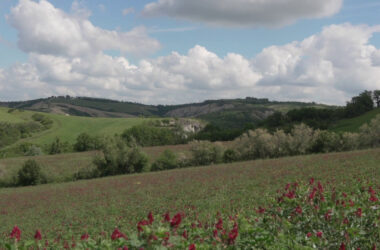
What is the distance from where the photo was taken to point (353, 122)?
343 feet

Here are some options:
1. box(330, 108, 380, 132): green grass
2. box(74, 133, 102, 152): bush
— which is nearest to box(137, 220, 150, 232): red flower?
box(74, 133, 102, 152): bush

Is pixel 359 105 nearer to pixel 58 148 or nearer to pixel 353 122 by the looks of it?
pixel 353 122

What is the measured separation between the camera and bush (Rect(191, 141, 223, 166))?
190ft

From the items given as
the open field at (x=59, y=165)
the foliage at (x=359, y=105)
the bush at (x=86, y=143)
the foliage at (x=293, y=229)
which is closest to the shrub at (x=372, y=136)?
the open field at (x=59, y=165)

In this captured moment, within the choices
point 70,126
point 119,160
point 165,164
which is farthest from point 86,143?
point 165,164

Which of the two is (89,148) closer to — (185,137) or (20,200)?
(185,137)

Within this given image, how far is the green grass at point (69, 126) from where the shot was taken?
119m

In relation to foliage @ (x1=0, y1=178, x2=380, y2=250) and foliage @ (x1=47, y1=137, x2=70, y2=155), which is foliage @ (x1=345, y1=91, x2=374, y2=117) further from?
foliage @ (x1=0, y1=178, x2=380, y2=250)

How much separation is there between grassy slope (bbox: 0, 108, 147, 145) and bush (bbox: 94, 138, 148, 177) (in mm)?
62802

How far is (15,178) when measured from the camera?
57750 mm

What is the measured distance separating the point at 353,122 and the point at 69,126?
102m

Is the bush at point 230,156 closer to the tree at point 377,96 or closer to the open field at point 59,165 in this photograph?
the open field at point 59,165

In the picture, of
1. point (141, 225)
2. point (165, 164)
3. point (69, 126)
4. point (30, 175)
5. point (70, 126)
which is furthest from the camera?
point (69, 126)

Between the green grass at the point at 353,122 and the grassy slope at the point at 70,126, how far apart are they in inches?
2966
